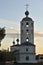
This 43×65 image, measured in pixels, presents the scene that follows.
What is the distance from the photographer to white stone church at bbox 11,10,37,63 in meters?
74.9

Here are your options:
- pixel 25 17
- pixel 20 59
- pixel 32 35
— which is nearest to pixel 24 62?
pixel 20 59

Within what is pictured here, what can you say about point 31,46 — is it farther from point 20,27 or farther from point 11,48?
point 11,48

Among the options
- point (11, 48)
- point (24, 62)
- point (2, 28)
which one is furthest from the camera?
point (11, 48)

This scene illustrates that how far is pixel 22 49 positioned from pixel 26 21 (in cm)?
661

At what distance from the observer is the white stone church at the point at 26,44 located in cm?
7488

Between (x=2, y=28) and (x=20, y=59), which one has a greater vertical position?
(x=2, y=28)

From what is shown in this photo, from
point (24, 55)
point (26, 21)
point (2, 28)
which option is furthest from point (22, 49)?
point (2, 28)

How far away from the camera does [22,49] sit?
75.6m

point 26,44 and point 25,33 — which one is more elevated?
point 25,33

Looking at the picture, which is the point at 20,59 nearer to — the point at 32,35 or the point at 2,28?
the point at 32,35

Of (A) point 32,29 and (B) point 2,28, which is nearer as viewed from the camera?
(B) point 2,28

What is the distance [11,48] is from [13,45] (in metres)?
1.16

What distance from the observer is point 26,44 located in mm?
75438

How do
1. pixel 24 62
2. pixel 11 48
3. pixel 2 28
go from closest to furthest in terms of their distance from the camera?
pixel 2 28 → pixel 24 62 → pixel 11 48
